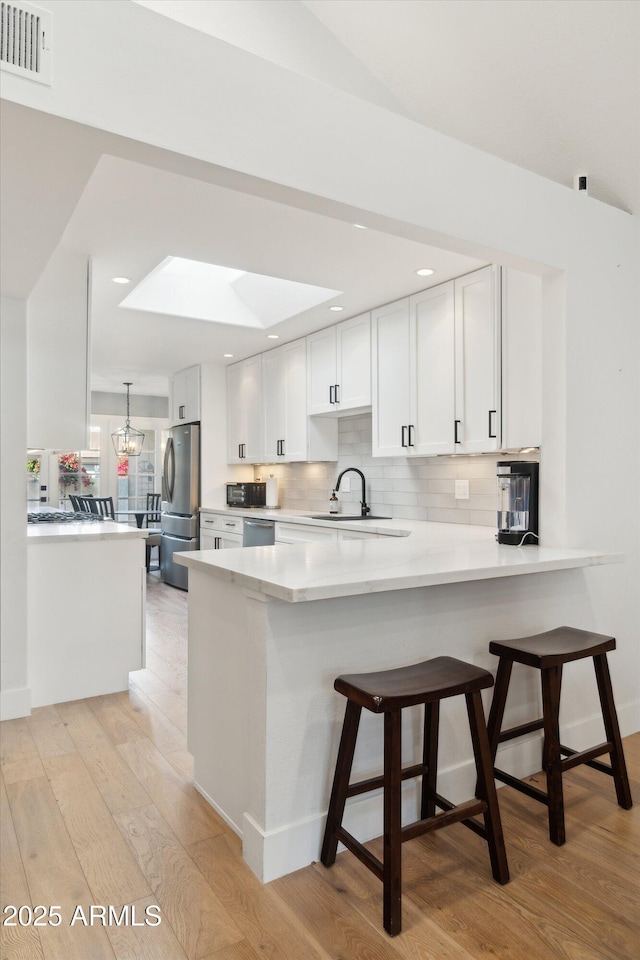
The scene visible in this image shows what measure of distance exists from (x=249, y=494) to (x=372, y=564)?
3759 mm

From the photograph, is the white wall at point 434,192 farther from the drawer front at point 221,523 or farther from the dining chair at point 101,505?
the dining chair at point 101,505

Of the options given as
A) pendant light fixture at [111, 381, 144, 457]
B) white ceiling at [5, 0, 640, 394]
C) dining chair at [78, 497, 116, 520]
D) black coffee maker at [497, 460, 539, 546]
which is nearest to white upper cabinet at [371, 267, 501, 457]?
white ceiling at [5, 0, 640, 394]

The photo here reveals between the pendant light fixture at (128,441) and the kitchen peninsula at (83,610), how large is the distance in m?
5.05

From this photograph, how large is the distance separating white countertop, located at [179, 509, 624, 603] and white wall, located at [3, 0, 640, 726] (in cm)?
36

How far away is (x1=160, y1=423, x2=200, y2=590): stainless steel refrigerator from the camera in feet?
19.7

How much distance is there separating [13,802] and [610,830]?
202 centimetres

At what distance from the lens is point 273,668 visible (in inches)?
66.9

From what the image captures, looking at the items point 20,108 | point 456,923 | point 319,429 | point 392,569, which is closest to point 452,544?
point 392,569

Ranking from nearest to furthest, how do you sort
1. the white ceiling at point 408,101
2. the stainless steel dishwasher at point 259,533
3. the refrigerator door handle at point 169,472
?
the white ceiling at point 408,101 → the stainless steel dishwasher at point 259,533 → the refrigerator door handle at point 169,472

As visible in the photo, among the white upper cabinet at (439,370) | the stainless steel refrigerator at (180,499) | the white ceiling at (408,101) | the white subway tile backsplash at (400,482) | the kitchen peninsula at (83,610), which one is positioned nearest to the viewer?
the white ceiling at (408,101)

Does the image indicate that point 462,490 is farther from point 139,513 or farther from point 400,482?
point 139,513

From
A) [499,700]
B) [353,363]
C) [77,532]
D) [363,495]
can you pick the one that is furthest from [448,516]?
[77,532]

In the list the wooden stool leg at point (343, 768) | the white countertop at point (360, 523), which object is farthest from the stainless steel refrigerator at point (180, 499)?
the wooden stool leg at point (343, 768)

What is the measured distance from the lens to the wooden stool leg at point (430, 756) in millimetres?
1896
